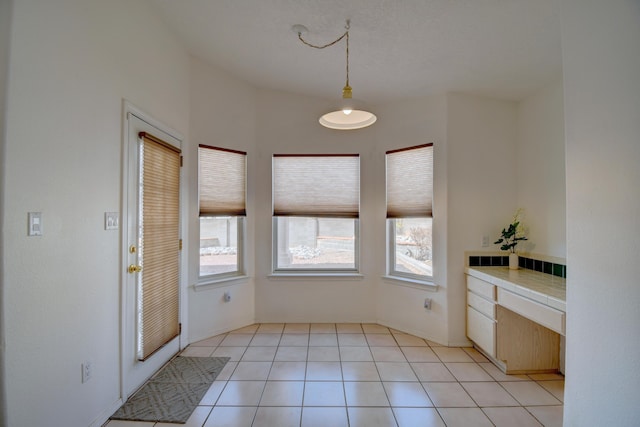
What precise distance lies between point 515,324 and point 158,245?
10.6ft

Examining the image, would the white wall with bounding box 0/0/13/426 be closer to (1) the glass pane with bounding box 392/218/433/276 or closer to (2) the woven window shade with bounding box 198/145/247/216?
(2) the woven window shade with bounding box 198/145/247/216

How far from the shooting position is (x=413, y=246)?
358 centimetres

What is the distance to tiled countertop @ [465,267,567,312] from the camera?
81.7 inches

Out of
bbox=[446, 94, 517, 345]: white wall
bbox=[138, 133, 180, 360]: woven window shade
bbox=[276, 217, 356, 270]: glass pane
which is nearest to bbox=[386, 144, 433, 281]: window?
bbox=[446, 94, 517, 345]: white wall

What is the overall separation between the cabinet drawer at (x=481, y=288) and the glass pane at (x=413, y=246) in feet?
1.41

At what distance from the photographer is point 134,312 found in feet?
7.52

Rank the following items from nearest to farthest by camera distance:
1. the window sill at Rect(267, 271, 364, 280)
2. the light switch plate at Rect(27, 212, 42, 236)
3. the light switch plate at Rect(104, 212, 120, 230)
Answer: the light switch plate at Rect(27, 212, 42, 236) → the light switch plate at Rect(104, 212, 120, 230) → the window sill at Rect(267, 271, 364, 280)

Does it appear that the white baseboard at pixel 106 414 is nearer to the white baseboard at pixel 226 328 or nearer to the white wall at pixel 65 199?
the white wall at pixel 65 199

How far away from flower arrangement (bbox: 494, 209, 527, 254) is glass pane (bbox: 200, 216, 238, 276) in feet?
9.83

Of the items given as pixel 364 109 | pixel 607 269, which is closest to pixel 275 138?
pixel 364 109

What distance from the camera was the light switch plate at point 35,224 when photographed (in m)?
1.48

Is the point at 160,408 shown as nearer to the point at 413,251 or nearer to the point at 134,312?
the point at 134,312

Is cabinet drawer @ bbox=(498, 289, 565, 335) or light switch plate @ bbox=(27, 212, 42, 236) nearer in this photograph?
light switch plate @ bbox=(27, 212, 42, 236)

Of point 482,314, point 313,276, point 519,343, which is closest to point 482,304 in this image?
point 482,314
